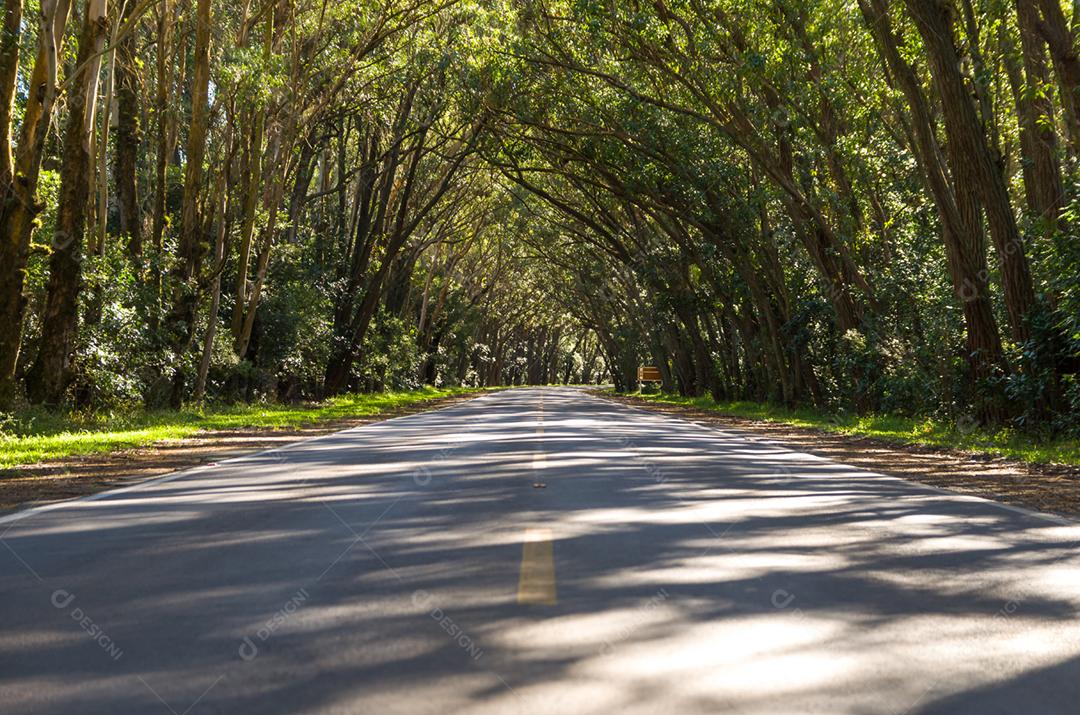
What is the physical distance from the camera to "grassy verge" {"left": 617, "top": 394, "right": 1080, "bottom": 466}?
575 inches

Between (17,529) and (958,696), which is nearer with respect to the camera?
(958,696)

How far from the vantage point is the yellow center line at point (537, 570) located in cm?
528

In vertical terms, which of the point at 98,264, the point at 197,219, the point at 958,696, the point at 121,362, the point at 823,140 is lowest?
the point at 958,696

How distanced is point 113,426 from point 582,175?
880 inches

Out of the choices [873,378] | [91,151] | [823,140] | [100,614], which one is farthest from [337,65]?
[100,614]

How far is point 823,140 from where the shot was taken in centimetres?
2403

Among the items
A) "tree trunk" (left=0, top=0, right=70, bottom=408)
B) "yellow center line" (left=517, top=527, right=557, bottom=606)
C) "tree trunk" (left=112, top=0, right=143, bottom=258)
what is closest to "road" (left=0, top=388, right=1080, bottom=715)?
"yellow center line" (left=517, top=527, right=557, bottom=606)

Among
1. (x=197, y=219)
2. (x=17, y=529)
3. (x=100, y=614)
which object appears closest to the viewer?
(x=100, y=614)

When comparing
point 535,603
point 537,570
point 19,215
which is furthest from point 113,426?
point 535,603

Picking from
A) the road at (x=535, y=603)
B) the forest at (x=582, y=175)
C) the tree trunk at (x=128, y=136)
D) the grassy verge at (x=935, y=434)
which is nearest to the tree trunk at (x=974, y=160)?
the forest at (x=582, y=175)

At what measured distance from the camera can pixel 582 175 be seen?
1439 inches

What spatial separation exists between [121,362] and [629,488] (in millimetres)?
13085

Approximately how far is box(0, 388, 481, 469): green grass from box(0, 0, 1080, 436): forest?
66 cm

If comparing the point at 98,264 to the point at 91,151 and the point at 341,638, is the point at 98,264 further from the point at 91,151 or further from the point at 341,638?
the point at 341,638
